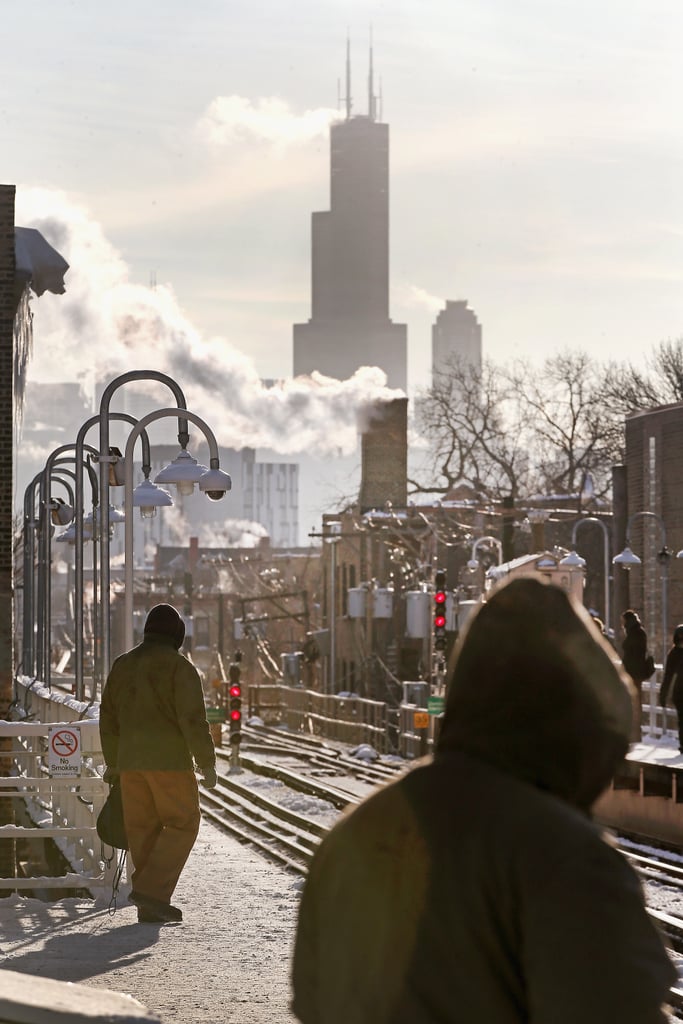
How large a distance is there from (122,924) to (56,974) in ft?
5.95

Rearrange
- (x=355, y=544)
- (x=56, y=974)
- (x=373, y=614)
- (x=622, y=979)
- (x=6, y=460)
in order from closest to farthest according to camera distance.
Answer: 1. (x=622, y=979)
2. (x=56, y=974)
3. (x=6, y=460)
4. (x=373, y=614)
5. (x=355, y=544)

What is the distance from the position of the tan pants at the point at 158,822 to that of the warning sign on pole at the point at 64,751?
1.69m

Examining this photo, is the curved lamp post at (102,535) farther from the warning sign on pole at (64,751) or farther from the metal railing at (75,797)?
the warning sign on pole at (64,751)

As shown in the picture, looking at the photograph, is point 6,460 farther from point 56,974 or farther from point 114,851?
point 56,974

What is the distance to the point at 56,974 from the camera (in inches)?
348

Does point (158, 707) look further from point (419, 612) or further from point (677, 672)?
point (419, 612)

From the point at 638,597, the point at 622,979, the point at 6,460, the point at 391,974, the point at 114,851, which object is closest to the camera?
the point at 622,979

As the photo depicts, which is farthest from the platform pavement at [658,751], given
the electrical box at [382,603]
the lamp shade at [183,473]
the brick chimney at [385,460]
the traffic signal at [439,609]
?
the brick chimney at [385,460]

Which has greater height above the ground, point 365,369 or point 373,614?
point 365,369

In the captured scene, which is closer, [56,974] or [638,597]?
[56,974]

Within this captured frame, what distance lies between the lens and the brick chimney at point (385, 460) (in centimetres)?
6406

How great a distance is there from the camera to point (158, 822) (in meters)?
10.4

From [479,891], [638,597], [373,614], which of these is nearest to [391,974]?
[479,891]

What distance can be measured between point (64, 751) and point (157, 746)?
1.94 meters
